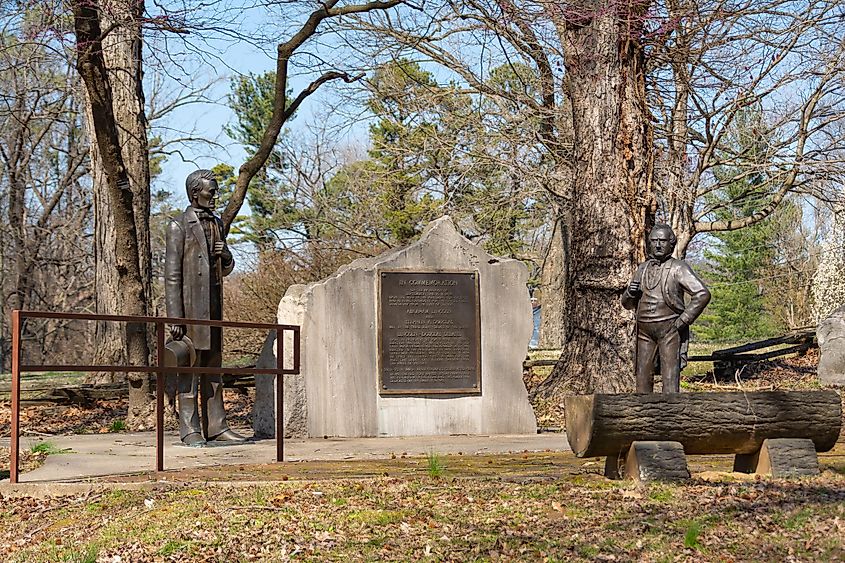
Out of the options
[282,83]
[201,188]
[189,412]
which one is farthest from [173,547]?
[282,83]

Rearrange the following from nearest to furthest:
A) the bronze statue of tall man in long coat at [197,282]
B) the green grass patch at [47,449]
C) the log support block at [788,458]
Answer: the log support block at [788,458], the green grass patch at [47,449], the bronze statue of tall man in long coat at [197,282]

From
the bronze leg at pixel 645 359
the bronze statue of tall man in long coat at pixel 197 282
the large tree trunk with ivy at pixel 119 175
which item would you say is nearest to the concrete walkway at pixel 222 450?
the bronze statue of tall man in long coat at pixel 197 282

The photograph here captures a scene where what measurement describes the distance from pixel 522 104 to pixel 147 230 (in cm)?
915

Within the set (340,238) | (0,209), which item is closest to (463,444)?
(340,238)

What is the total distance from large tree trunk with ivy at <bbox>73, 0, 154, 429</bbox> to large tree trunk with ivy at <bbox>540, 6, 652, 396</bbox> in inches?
230

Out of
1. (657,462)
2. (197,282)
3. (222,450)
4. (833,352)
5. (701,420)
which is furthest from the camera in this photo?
(833,352)

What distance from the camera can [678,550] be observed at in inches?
240

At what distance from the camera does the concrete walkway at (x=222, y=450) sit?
8.95 m

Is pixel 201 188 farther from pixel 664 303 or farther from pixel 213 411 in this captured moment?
pixel 664 303

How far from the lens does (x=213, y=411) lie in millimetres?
10875

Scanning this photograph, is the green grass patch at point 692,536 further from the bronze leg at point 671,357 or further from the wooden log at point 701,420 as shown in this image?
the bronze leg at point 671,357

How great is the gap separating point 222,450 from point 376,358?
2324 millimetres

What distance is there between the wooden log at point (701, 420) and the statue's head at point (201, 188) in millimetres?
4297

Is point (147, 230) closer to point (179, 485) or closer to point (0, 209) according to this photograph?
point (179, 485)
